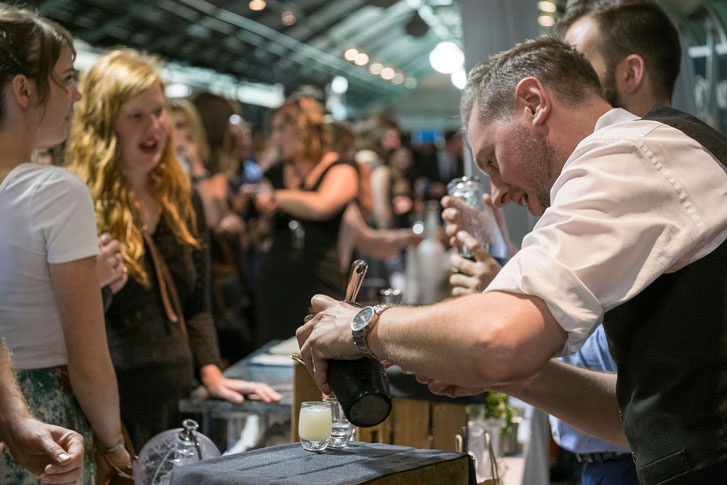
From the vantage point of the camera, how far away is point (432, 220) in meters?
5.31

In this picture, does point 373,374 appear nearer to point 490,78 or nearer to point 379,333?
point 379,333

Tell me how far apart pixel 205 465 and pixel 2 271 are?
74cm

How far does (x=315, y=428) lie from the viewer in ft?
4.88

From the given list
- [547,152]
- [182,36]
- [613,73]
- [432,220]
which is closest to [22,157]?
[547,152]

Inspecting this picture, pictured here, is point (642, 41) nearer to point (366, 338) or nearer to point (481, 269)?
point (481, 269)

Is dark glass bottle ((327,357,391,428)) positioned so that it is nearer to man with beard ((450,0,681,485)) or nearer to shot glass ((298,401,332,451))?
shot glass ((298,401,332,451))

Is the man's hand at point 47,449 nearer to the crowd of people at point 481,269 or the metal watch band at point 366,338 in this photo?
the crowd of people at point 481,269

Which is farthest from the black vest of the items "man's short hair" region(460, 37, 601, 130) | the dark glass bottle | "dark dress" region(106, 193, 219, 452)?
"dark dress" region(106, 193, 219, 452)

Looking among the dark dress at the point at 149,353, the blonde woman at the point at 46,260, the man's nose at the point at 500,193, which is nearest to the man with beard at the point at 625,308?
the man's nose at the point at 500,193

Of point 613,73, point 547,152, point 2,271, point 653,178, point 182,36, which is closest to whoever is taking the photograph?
point 653,178

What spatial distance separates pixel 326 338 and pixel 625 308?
1.60 feet

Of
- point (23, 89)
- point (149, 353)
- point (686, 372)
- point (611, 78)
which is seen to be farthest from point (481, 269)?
point (23, 89)

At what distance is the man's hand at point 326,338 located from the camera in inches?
55.7

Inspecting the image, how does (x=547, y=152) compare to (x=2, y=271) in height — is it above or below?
above
